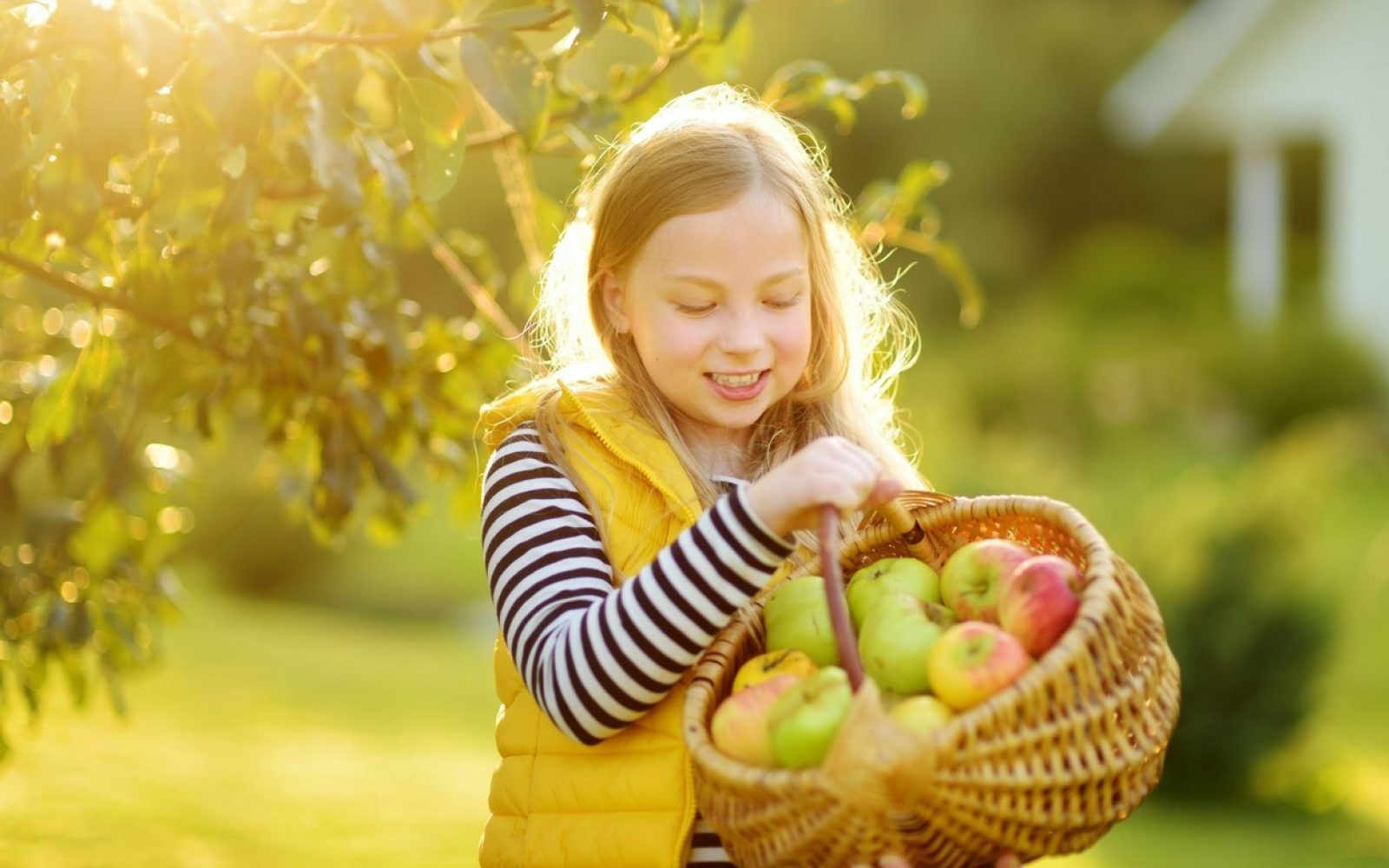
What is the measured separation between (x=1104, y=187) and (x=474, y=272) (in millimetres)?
22714

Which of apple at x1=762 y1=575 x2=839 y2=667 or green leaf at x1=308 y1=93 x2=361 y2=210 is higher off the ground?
green leaf at x1=308 y1=93 x2=361 y2=210

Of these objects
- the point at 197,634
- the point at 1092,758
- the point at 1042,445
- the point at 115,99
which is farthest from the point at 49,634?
the point at 1042,445

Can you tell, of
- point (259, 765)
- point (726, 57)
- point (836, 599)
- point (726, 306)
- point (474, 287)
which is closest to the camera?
point (836, 599)

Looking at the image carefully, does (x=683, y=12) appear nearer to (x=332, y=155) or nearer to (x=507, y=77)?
(x=507, y=77)

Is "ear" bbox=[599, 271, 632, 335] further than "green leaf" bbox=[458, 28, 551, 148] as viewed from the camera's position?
Yes

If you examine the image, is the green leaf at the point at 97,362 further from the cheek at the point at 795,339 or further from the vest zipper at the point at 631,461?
the cheek at the point at 795,339

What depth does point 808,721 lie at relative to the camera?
1.62m

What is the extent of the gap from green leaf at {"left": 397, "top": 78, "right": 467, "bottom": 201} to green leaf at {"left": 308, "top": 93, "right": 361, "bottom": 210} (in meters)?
0.11

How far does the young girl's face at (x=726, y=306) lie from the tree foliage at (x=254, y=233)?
0.25 meters

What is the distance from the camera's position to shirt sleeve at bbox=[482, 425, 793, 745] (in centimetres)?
178

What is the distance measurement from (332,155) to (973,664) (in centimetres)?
103

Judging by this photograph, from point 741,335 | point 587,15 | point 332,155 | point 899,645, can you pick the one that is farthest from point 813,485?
point 332,155

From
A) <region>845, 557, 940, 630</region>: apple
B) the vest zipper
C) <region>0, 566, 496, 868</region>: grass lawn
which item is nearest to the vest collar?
the vest zipper

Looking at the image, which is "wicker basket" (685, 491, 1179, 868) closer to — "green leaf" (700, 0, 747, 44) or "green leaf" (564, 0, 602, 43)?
"green leaf" (564, 0, 602, 43)
